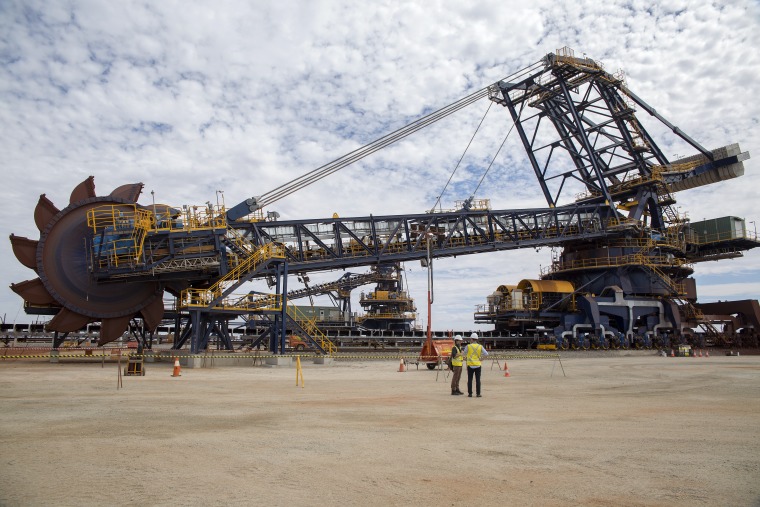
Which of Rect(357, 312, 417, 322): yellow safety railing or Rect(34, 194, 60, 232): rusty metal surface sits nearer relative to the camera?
Rect(34, 194, 60, 232): rusty metal surface

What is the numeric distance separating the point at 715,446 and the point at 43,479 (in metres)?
7.61

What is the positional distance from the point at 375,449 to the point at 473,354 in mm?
6489

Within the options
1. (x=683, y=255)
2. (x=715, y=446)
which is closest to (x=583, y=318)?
(x=683, y=255)

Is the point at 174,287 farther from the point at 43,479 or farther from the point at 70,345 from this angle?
the point at 43,479

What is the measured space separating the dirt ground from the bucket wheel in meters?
13.6

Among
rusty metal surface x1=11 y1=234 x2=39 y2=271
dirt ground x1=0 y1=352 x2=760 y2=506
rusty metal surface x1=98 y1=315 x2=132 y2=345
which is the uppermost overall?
rusty metal surface x1=11 y1=234 x2=39 y2=271

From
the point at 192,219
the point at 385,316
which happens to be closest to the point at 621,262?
the point at 385,316

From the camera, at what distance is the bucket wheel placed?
24.3m

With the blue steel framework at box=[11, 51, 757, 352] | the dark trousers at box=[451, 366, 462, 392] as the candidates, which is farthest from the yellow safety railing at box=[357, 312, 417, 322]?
the dark trousers at box=[451, 366, 462, 392]

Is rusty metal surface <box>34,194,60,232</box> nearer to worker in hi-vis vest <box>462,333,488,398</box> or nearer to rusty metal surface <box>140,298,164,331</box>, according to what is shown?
rusty metal surface <box>140,298,164,331</box>

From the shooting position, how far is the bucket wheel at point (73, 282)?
2434cm

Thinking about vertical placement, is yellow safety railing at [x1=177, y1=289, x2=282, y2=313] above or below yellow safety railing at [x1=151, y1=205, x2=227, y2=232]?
below

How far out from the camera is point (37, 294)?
24281mm

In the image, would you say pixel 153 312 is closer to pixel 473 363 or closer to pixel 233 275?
pixel 233 275
